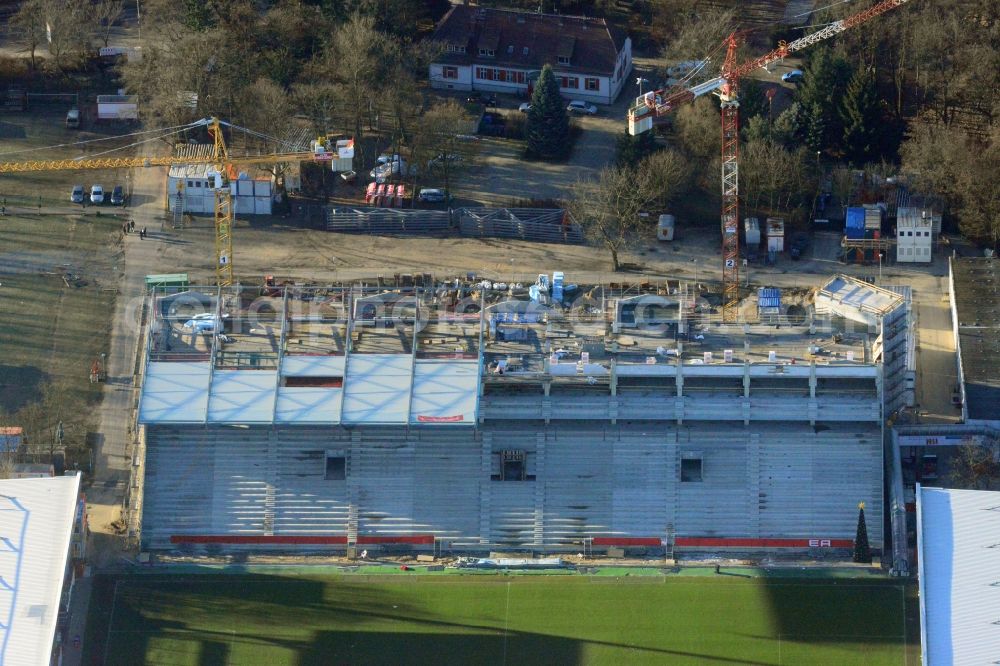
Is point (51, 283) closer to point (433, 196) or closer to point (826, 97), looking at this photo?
point (433, 196)

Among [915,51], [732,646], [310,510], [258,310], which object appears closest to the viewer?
[732,646]

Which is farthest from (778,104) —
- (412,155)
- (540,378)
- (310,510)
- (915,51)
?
(310,510)

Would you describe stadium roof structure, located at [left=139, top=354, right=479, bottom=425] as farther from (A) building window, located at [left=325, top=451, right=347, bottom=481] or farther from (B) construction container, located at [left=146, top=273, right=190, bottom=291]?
(B) construction container, located at [left=146, top=273, right=190, bottom=291]

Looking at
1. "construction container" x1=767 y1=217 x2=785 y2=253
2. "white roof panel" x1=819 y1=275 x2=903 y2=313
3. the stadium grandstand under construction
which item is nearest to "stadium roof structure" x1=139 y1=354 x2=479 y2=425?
the stadium grandstand under construction

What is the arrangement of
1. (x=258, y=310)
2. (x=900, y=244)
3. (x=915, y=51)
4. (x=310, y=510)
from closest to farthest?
(x=310, y=510) < (x=258, y=310) < (x=900, y=244) < (x=915, y=51)

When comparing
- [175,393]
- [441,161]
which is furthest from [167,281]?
[441,161]

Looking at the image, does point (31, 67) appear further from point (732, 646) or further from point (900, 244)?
point (732, 646)
